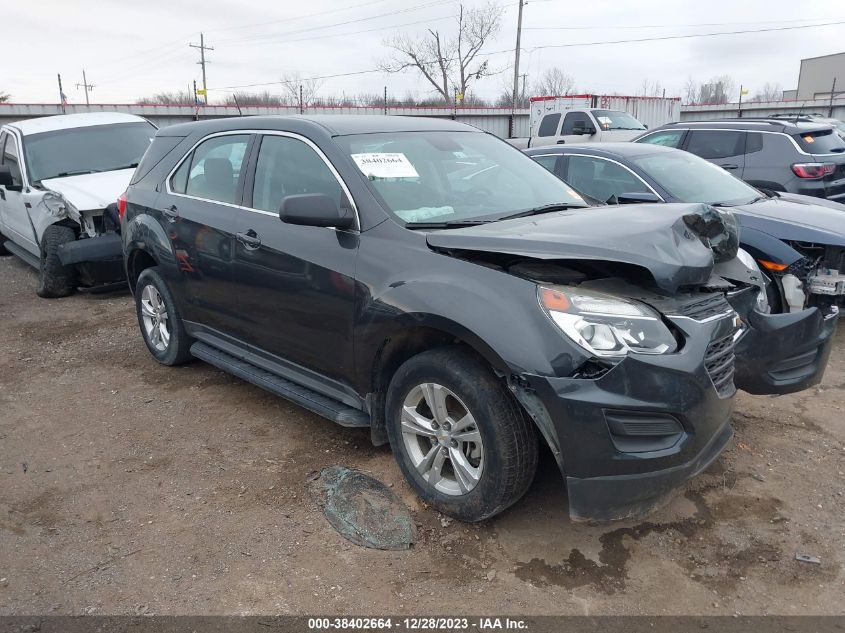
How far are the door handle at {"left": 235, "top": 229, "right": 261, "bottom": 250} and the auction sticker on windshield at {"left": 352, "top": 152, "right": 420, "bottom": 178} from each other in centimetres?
78

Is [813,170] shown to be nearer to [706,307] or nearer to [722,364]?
[706,307]

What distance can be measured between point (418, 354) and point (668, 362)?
1115 mm

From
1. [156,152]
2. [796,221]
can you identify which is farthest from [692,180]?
[156,152]

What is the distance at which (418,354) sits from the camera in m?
3.17

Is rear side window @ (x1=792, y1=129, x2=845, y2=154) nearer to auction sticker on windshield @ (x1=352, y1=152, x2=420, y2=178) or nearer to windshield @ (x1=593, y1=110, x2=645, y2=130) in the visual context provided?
windshield @ (x1=593, y1=110, x2=645, y2=130)

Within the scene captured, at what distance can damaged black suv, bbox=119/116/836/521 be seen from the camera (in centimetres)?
264

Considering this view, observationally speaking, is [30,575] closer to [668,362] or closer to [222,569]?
[222,569]

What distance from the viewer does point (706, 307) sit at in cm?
296

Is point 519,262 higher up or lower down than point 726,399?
higher up

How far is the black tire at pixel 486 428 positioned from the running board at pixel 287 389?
0.52m

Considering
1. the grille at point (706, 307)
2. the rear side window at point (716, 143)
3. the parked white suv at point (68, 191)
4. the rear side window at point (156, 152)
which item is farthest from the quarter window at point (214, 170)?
the rear side window at point (716, 143)

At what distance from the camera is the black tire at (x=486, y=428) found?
281 cm

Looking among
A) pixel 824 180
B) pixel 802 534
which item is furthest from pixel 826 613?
pixel 824 180

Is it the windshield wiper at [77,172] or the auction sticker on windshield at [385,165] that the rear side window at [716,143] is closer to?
the auction sticker on windshield at [385,165]
